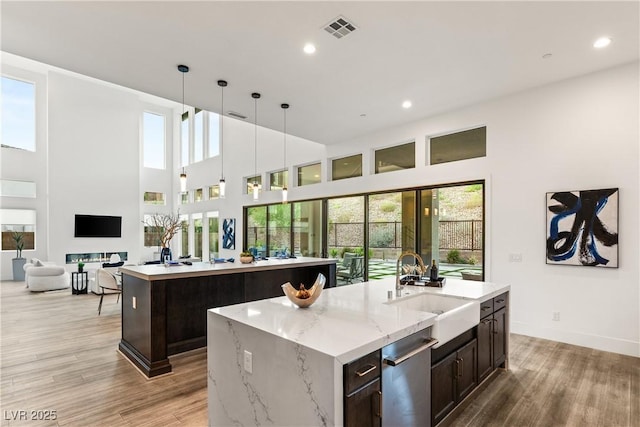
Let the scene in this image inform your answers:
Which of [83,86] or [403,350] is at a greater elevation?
[83,86]

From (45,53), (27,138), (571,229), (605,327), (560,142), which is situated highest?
(27,138)

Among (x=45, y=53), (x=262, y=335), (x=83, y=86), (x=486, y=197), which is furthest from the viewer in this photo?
(x=83, y=86)

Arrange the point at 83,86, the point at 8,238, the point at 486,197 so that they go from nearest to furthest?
the point at 486,197 → the point at 8,238 → the point at 83,86

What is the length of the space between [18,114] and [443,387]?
1343 cm

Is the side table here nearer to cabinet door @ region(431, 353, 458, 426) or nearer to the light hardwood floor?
the light hardwood floor

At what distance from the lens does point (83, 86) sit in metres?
11.1

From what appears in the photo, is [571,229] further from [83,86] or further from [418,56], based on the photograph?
[83,86]

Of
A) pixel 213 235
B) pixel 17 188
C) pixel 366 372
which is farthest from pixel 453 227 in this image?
pixel 17 188

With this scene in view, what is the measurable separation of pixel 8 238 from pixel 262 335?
12.2m

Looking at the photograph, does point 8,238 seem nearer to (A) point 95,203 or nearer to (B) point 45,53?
(A) point 95,203

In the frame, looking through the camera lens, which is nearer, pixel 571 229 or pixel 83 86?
pixel 571 229

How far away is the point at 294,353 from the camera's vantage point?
1603 mm

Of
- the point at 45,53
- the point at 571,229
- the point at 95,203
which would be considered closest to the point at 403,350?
the point at 571,229

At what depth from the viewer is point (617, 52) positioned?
3.70 metres
